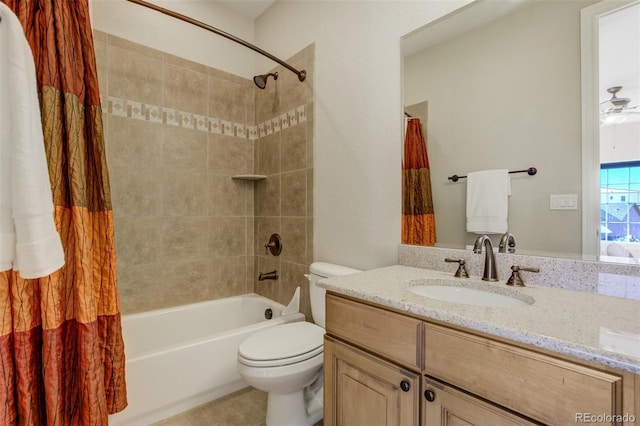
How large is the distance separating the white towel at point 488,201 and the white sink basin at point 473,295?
0.85ft

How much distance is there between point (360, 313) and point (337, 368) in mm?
245

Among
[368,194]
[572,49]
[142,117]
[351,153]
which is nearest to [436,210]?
[368,194]

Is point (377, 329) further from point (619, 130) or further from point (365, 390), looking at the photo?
point (619, 130)

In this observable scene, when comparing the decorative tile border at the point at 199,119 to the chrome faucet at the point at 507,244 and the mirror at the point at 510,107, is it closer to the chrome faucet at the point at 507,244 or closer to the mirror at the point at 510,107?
the mirror at the point at 510,107

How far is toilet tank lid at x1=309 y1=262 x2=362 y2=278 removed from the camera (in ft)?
5.05

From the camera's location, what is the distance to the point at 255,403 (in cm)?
168

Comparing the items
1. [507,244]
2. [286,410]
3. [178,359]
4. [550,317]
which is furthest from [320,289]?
[550,317]

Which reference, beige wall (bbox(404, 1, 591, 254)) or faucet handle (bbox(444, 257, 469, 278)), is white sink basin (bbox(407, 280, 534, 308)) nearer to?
faucet handle (bbox(444, 257, 469, 278))

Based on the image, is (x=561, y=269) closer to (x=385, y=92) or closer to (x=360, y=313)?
(x=360, y=313)

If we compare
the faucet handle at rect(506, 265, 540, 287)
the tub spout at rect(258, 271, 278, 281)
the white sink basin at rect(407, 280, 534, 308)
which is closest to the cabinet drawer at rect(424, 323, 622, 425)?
the white sink basin at rect(407, 280, 534, 308)

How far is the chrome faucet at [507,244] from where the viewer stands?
1073mm

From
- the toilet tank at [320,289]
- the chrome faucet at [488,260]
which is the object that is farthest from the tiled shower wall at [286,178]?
the chrome faucet at [488,260]
